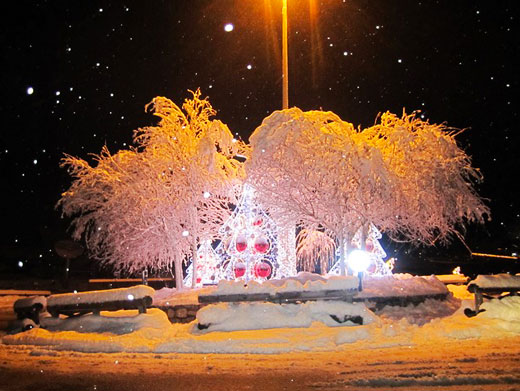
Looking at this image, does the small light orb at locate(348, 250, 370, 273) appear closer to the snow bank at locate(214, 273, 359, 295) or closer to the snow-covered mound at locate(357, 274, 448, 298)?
the snow-covered mound at locate(357, 274, 448, 298)

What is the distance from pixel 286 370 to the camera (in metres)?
7.48

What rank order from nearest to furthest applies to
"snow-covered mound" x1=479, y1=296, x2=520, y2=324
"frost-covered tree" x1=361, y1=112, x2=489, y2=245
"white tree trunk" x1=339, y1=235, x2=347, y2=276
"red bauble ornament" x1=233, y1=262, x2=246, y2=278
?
1. "snow-covered mound" x1=479, y1=296, x2=520, y2=324
2. "frost-covered tree" x1=361, y1=112, x2=489, y2=245
3. "white tree trunk" x1=339, y1=235, x2=347, y2=276
4. "red bauble ornament" x1=233, y1=262, x2=246, y2=278

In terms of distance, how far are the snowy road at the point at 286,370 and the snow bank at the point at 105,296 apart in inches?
80.1

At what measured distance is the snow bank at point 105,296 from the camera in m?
11.0

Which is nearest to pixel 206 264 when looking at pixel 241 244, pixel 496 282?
pixel 241 244

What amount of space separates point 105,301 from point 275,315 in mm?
3917

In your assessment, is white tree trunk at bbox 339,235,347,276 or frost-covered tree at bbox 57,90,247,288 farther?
frost-covered tree at bbox 57,90,247,288

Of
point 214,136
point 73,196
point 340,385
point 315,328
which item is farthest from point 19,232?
point 340,385

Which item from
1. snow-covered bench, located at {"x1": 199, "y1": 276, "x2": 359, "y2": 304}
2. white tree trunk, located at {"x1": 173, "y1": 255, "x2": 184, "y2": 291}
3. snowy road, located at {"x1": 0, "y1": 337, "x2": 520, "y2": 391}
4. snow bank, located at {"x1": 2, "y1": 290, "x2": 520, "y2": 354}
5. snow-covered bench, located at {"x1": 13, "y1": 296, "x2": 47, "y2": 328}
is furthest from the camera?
white tree trunk, located at {"x1": 173, "y1": 255, "x2": 184, "y2": 291}

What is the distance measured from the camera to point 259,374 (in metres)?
7.33

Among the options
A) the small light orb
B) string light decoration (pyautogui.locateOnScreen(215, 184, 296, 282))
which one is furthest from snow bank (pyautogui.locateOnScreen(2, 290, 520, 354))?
string light decoration (pyautogui.locateOnScreen(215, 184, 296, 282))

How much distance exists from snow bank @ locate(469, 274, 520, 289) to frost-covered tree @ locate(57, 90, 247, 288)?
8.65 meters

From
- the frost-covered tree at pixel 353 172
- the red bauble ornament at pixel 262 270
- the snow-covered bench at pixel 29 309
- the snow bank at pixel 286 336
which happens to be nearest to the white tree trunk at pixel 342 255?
the frost-covered tree at pixel 353 172

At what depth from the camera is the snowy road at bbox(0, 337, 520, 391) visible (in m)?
6.68
